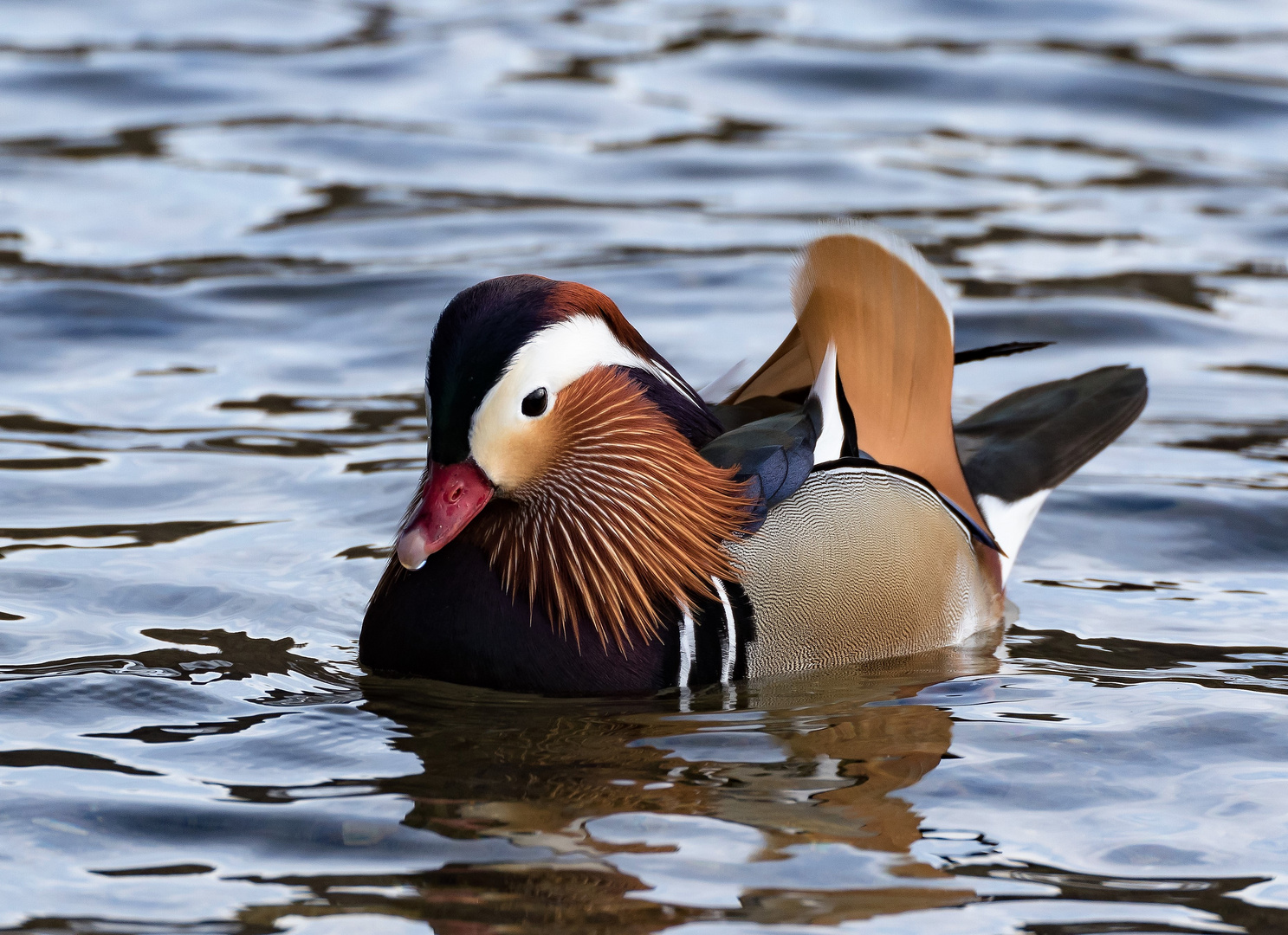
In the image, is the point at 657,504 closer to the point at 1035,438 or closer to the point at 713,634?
the point at 713,634

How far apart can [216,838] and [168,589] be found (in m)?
1.63

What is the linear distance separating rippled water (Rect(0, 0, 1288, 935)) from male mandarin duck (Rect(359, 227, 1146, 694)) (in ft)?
0.46

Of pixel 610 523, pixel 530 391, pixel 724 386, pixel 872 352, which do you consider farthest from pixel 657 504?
pixel 724 386

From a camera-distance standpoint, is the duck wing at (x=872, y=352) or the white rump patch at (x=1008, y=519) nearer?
the duck wing at (x=872, y=352)

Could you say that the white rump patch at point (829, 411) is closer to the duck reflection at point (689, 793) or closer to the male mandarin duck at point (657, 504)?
the male mandarin duck at point (657, 504)

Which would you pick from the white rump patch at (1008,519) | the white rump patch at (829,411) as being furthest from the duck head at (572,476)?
the white rump patch at (1008,519)

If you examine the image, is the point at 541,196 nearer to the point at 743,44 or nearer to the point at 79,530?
the point at 743,44

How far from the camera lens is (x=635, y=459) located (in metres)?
4.27

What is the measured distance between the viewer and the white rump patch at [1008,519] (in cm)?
517

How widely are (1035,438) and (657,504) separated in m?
1.61

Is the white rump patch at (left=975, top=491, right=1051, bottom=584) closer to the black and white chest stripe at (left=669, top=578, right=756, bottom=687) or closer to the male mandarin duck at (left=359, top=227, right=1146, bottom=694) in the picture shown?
the male mandarin duck at (left=359, top=227, right=1146, bottom=694)

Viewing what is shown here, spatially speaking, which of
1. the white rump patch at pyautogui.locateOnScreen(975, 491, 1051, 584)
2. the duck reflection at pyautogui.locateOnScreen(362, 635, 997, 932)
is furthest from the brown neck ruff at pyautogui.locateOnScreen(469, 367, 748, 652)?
the white rump patch at pyautogui.locateOnScreen(975, 491, 1051, 584)

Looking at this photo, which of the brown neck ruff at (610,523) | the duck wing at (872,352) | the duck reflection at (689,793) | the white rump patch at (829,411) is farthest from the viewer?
the duck wing at (872,352)

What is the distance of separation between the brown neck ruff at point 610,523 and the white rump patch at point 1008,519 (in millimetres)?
1147
